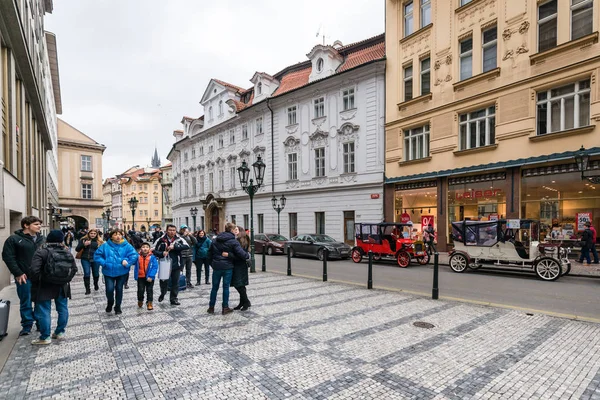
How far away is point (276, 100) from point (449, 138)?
1456 cm

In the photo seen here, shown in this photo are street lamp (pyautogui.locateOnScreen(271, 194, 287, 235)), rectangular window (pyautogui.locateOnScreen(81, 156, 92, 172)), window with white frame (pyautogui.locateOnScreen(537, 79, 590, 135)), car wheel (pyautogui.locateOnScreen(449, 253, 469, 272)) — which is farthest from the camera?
rectangular window (pyautogui.locateOnScreen(81, 156, 92, 172))

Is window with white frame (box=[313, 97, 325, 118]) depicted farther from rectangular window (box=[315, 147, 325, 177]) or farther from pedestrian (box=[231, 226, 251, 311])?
pedestrian (box=[231, 226, 251, 311])

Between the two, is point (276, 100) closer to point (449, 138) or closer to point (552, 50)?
point (449, 138)

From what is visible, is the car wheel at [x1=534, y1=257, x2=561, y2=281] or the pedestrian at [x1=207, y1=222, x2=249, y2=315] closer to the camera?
the pedestrian at [x1=207, y1=222, x2=249, y2=315]

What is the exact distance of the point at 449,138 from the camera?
18141 mm

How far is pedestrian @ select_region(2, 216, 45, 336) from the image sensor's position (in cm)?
515

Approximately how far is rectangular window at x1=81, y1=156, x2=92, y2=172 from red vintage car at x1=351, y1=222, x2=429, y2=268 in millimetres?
43670

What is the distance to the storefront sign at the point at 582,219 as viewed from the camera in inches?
556

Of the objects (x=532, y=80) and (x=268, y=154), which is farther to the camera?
(x=268, y=154)

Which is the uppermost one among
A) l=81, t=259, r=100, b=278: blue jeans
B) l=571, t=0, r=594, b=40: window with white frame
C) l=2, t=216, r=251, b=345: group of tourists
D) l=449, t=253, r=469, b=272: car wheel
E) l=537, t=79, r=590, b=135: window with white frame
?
l=571, t=0, r=594, b=40: window with white frame

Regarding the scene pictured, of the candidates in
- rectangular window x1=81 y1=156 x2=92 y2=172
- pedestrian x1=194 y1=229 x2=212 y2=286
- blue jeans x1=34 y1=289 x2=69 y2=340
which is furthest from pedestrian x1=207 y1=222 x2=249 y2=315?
rectangular window x1=81 y1=156 x2=92 y2=172

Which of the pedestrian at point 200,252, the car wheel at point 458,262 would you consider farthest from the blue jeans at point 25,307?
the car wheel at point 458,262

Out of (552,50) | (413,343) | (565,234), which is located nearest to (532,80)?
(552,50)

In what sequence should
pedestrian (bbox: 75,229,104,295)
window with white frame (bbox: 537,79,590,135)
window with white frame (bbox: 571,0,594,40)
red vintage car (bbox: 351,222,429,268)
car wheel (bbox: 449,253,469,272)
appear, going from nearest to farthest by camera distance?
pedestrian (bbox: 75,229,104,295) → car wheel (bbox: 449,253,469,272) → window with white frame (bbox: 571,0,594,40) → window with white frame (bbox: 537,79,590,135) → red vintage car (bbox: 351,222,429,268)
